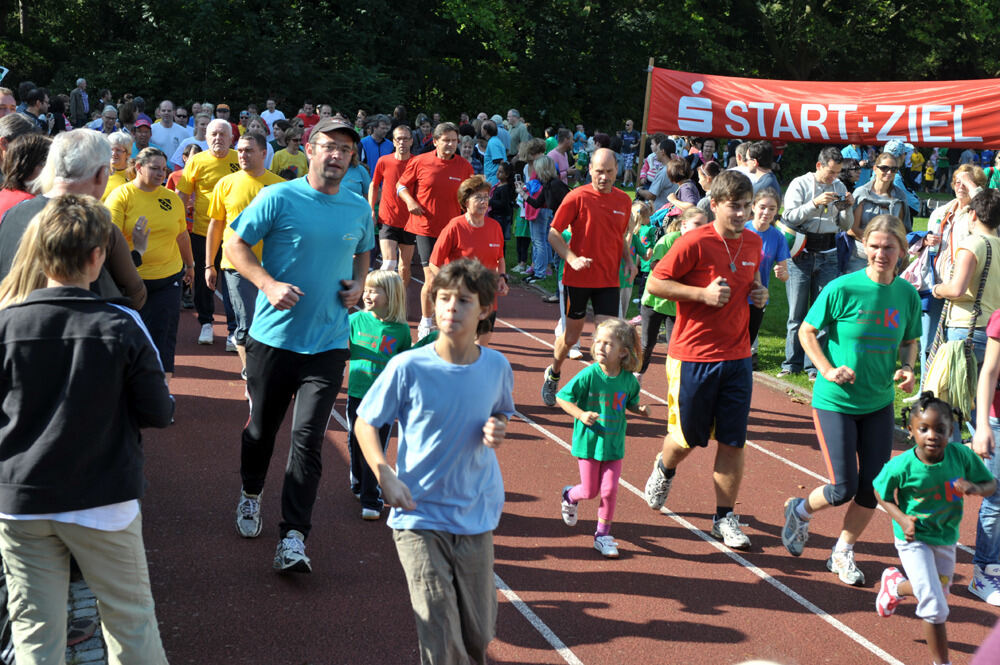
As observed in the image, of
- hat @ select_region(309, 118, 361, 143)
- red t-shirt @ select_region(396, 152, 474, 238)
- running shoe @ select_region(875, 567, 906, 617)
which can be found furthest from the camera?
red t-shirt @ select_region(396, 152, 474, 238)

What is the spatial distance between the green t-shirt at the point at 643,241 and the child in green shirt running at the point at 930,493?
6800mm

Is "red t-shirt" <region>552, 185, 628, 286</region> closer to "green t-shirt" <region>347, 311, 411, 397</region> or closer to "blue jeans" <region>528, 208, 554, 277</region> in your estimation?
"green t-shirt" <region>347, 311, 411, 397</region>

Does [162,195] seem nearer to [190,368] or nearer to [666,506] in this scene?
[190,368]

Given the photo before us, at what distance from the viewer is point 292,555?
580cm

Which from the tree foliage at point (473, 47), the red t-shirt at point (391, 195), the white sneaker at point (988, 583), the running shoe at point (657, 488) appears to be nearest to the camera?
the white sneaker at point (988, 583)

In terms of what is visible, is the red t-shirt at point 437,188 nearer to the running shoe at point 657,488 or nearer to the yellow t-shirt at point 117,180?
the yellow t-shirt at point 117,180

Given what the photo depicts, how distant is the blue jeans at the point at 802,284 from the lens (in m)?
11.6

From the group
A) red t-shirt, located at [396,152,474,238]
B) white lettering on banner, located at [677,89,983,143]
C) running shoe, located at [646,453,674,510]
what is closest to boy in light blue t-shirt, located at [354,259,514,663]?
running shoe, located at [646,453,674,510]

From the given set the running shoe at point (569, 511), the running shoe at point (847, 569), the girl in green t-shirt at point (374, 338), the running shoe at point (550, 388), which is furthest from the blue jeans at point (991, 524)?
the running shoe at point (550, 388)

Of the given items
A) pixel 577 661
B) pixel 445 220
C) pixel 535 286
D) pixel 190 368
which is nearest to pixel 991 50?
pixel 535 286

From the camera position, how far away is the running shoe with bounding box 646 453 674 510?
7390 mm

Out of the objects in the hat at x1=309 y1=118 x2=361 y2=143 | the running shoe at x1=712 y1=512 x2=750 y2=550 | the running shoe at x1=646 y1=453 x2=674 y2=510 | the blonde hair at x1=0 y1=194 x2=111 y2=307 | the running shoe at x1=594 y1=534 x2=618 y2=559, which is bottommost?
the running shoe at x1=594 y1=534 x2=618 y2=559

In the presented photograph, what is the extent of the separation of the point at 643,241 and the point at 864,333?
20.1ft

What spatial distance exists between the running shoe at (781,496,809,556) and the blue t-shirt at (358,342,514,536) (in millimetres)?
3145
